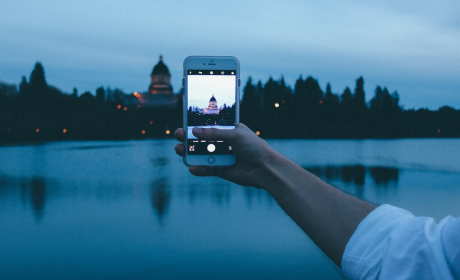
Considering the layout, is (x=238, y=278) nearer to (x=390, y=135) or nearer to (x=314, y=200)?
(x=314, y=200)

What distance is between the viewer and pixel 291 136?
9531cm

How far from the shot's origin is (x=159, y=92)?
471 feet

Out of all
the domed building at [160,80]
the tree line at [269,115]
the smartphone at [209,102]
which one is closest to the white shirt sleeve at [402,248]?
the smartphone at [209,102]

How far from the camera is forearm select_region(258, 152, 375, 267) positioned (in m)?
1.48

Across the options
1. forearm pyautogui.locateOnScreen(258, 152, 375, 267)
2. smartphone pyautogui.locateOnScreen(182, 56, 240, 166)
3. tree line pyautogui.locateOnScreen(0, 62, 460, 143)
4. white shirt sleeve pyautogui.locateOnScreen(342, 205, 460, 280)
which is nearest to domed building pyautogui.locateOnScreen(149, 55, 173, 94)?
tree line pyautogui.locateOnScreen(0, 62, 460, 143)

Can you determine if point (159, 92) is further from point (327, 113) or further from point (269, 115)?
point (327, 113)

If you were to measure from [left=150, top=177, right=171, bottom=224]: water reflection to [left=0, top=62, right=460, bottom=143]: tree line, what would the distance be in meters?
76.8

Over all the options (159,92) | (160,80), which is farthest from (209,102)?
(160,80)

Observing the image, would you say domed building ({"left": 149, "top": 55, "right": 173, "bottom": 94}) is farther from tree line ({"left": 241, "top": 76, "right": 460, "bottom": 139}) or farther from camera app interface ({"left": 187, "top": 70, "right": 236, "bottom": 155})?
camera app interface ({"left": 187, "top": 70, "right": 236, "bottom": 155})

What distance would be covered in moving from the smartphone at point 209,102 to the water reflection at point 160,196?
6.08 meters

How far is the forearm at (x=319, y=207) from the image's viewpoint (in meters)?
1.48

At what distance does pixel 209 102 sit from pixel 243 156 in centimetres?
78

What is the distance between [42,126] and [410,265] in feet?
313

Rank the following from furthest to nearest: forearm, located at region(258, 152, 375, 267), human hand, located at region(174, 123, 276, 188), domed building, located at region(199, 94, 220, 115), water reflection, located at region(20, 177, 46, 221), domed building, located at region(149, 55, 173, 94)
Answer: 1. domed building, located at region(149, 55, 173, 94)
2. water reflection, located at region(20, 177, 46, 221)
3. domed building, located at region(199, 94, 220, 115)
4. human hand, located at region(174, 123, 276, 188)
5. forearm, located at region(258, 152, 375, 267)
